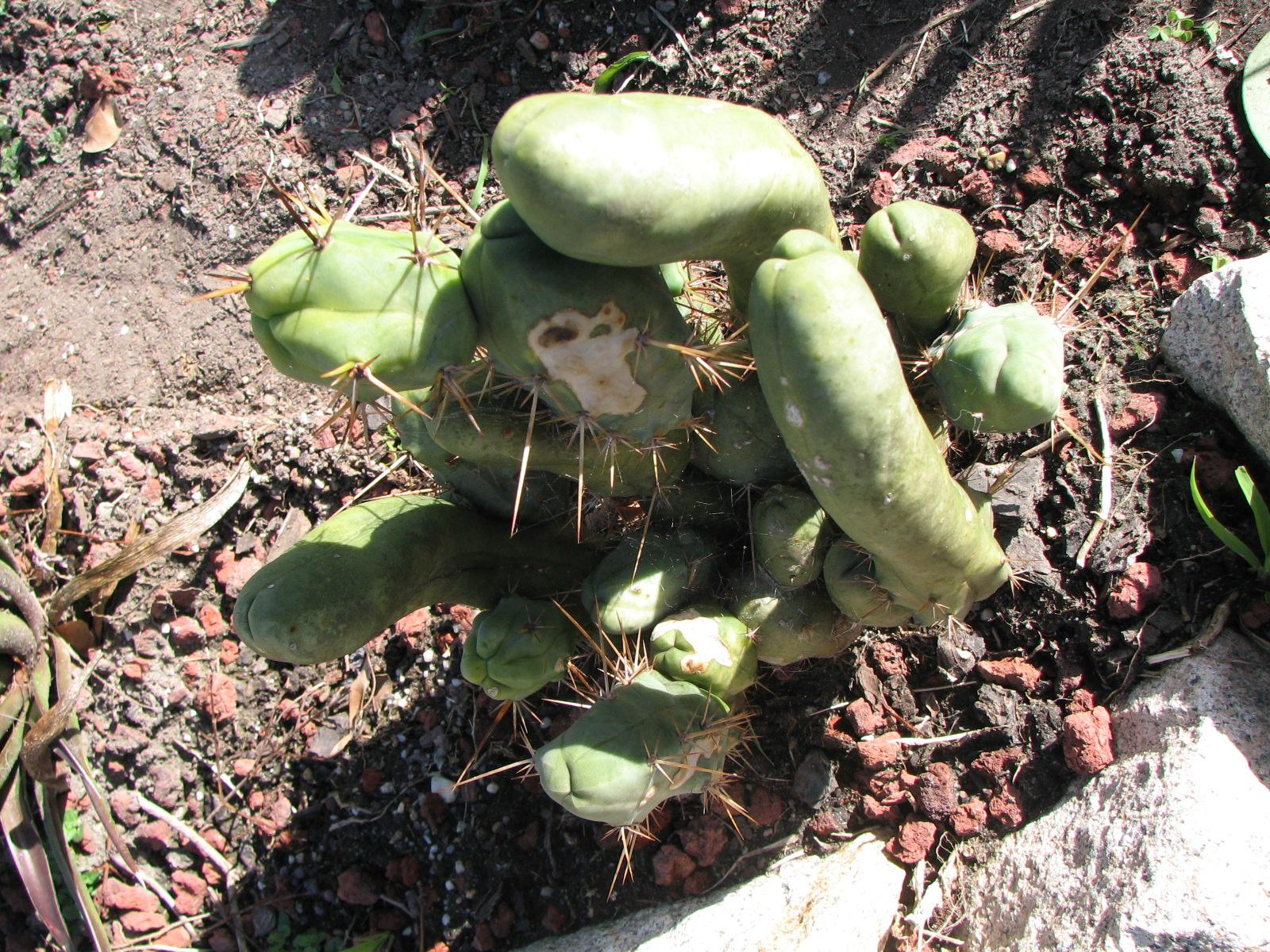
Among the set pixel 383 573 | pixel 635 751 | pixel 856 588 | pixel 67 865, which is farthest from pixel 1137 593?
pixel 67 865

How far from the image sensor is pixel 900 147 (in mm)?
2789

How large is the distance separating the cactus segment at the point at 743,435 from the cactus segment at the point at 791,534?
0.06m

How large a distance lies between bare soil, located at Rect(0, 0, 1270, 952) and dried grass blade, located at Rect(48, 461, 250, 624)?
0.08 meters

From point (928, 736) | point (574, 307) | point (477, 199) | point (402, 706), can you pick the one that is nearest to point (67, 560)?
point (402, 706)

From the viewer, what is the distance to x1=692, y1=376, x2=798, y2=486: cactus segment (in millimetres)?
1864

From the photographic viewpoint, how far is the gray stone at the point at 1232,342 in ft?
6.68

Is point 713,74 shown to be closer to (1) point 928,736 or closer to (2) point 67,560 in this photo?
(1) point 928,736

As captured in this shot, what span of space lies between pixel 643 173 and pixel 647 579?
0.95 metres

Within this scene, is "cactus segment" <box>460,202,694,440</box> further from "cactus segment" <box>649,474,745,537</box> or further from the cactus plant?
"cactus segment" <box>649,474,745,537</box>

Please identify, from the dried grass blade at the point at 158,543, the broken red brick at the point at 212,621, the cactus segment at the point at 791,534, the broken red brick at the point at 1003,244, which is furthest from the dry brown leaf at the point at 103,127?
the broken red brick at the point at 1003,244

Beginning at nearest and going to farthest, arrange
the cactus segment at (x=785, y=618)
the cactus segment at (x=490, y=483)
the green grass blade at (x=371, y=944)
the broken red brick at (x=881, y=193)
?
1. the cactus segment at (x=785, y=618)
2. the cactus segment at (x=490, y=483)
3. the green grass blade at (x=371, y=944)
4. the broken red brick at (x=881, y=193)

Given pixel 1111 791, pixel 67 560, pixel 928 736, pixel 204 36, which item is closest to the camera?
pixel 1111 791

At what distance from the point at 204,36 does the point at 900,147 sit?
105 inches

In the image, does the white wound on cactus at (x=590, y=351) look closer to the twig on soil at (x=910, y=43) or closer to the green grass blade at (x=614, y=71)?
the green grass blade at (x=614, y=71)
